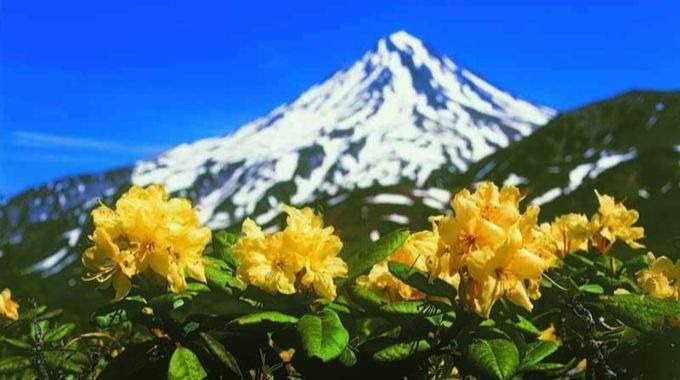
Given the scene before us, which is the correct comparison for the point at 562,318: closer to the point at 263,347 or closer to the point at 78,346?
the point at 263,347

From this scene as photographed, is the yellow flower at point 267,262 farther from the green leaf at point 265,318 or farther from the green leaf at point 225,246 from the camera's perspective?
the green leaf at point 225,246

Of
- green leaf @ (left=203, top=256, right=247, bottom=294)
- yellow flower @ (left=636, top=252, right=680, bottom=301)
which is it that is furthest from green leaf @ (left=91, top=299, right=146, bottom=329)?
yellow flower @ (left=636, top=252, right=680, bottom=301)

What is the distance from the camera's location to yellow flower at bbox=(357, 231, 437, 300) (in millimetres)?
3586

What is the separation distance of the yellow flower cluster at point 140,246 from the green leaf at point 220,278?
0.05 meters

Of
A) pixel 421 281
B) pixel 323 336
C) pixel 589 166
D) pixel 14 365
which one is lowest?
pixel 323 336

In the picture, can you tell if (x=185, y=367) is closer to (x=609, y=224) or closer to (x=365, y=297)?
(x=365, y=297)

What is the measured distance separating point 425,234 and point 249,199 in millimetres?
192226

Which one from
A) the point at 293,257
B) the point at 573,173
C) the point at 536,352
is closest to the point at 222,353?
the point at 293,257

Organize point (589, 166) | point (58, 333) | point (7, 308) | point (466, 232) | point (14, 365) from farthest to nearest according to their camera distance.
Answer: point (589, 166)
point (7, 308)
point (58, 333)
point (14, 365)
point (466, 232)

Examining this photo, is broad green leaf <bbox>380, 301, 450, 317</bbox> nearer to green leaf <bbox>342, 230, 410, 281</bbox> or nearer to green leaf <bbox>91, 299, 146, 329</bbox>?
green leaf <bbox>342, 230, 410, 281</bbox>

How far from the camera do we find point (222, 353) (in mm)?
3242

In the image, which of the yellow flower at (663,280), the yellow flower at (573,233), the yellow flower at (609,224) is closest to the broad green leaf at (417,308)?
the yellow flower at (663,280)

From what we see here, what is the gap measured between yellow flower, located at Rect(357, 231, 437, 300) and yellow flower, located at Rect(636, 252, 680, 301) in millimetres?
1163

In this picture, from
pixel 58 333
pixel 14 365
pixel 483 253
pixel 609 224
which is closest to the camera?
pixel 483 253
